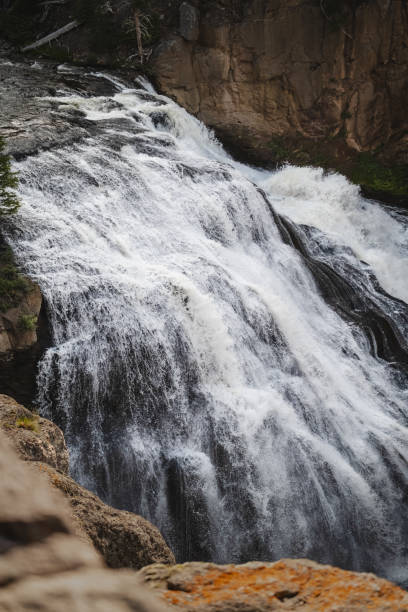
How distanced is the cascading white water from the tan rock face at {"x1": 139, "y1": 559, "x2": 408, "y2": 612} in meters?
5.04

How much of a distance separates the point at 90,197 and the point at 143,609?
984cm

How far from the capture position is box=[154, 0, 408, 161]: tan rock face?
18.3 metres

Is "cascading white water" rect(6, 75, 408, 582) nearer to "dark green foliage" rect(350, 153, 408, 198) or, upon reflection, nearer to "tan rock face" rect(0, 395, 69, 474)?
"tan rock face" rect(0, 395, 69, 474)

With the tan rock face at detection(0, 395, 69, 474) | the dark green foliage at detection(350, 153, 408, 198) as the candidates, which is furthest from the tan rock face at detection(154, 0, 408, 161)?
the tan rock face at detection(0, 395, 69, 474)

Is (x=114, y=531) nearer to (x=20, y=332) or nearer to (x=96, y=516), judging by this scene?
(x=96, y=516)

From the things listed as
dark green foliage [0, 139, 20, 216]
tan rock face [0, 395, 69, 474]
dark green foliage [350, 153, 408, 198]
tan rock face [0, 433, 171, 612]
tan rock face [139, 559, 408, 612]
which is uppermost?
dark green foliage [350, 153, 408, 198]

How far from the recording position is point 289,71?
18.9 meters

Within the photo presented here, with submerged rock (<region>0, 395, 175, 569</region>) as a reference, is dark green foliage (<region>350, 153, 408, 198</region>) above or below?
above

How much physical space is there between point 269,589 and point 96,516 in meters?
1.82

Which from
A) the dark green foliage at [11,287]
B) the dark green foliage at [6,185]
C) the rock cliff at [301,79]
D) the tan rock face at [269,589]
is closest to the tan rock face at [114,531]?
the tan rock face at [269,589]

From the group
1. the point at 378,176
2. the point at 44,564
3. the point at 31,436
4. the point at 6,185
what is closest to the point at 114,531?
the point at 31,436

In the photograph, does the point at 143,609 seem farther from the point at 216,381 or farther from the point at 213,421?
the point at 216,381

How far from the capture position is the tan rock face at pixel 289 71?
1831cm

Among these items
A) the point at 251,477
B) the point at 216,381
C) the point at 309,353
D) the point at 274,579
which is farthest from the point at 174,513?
the point at 274,579
